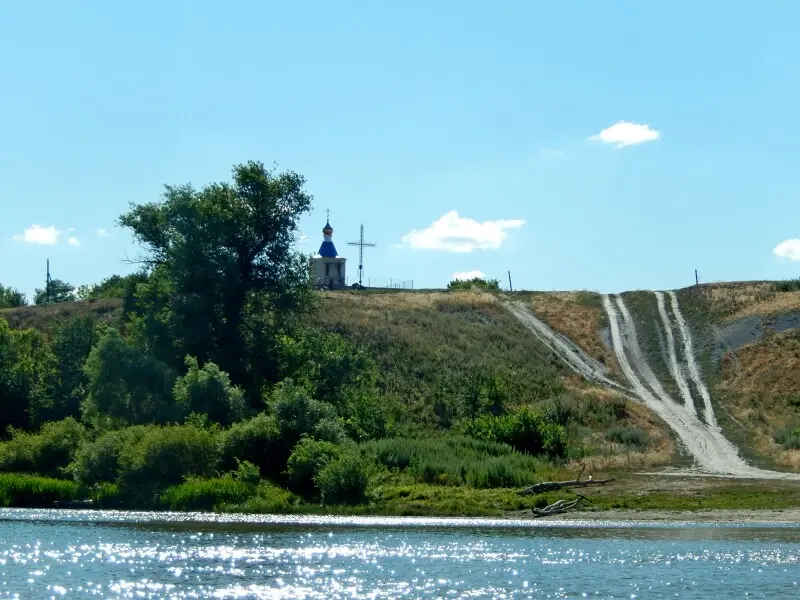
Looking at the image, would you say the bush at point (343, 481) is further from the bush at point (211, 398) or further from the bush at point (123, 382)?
the bush at point (123, 382)

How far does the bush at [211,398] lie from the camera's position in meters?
62.7

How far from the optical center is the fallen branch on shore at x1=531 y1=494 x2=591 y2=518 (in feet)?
165

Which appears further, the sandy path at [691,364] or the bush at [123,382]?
the sandy path at [691,364]

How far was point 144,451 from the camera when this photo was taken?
54.5 m

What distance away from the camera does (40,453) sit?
6166 cm

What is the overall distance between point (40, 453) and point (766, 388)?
5489cm

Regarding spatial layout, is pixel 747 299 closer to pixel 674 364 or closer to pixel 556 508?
pixel 674 364

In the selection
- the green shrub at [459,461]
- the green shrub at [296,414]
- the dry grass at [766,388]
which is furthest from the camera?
the dry grass at [766,388]

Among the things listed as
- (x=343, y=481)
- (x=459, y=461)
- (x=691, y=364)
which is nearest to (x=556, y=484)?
(x=459, y=461)

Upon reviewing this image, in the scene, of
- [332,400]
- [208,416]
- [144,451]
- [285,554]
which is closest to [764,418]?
[332,400]

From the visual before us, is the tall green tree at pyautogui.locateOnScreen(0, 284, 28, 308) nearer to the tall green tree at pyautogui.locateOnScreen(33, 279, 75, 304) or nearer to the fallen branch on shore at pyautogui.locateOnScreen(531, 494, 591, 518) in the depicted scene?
the tall green tree at pyautogui.locateOnScreen(33, 279, 75, 304)

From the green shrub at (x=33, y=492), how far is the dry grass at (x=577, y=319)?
52747 mm

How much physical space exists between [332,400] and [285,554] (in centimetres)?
3305

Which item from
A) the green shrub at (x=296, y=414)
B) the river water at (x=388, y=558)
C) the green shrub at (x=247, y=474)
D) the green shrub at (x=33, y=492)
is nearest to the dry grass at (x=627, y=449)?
the green shrub at (x=296, y=414)
